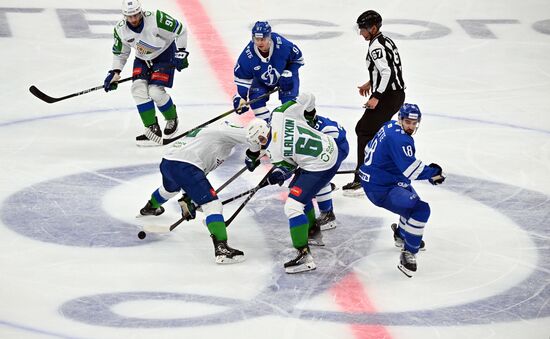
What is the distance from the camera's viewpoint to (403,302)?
5.48 metres

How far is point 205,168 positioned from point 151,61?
6.83ft

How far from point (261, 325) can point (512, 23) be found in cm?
665

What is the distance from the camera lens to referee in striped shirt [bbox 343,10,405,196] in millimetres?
6707

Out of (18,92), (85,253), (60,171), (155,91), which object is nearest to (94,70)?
(18,92)

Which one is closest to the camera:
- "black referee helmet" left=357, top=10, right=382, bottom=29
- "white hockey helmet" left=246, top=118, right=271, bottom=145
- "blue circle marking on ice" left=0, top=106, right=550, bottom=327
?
"blue circle marking on ice" left=0, top=106, right=550, bottom=327

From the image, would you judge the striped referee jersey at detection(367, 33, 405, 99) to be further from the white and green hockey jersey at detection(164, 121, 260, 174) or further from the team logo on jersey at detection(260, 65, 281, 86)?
the white and green hockey jersey at detection(164, 121, 260, 174)

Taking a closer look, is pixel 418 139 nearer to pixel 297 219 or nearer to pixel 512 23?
pixel 297 219

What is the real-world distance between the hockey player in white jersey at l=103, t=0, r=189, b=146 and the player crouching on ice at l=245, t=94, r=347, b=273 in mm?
2071

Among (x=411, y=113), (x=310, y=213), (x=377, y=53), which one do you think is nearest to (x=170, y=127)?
(x=377, y=53)

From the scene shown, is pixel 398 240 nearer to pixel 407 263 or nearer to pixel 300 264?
pixel 407 263

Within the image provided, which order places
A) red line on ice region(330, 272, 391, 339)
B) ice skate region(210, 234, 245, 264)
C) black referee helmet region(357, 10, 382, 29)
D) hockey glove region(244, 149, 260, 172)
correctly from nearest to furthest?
1. red line on ice region(330, 272, 391, 339)
2. ice skate region(210, 234, 245, 264)
3. hockey glove region(244, 149, 260, 172)
4. black referee helmet region(357, 10, 382, 29)

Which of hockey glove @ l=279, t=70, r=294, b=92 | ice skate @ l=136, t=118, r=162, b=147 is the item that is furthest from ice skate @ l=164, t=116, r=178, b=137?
hockey glove @ l=279, t=70, r=294, b=92

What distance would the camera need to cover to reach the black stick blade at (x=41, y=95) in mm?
8062

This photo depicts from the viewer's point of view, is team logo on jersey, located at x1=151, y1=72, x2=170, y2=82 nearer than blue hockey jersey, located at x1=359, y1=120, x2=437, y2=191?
No
